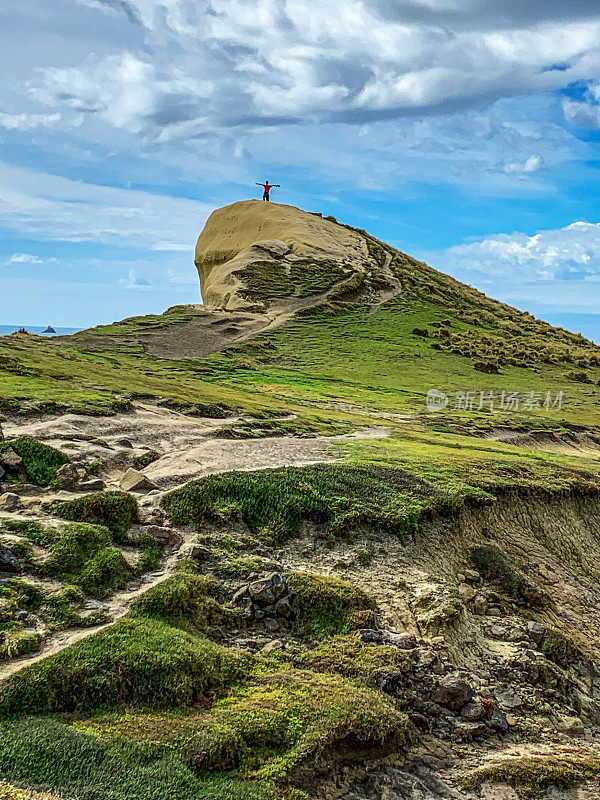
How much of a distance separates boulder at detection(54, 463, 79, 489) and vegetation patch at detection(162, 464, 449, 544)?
1975 mm

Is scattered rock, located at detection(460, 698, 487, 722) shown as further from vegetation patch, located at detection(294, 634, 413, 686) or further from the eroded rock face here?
→ the eroded rock face

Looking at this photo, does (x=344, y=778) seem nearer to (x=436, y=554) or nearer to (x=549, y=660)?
(x=549, y=660)

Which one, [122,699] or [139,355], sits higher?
[139,355]

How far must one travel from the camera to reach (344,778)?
8805 mm

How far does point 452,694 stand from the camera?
1047 cm

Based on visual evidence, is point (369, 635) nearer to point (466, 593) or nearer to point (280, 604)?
point (280, 604)

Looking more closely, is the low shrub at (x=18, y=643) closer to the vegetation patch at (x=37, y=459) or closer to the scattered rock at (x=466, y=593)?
the vegetation patch at (x=37, y=459)

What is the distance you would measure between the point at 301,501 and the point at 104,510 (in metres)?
4.28

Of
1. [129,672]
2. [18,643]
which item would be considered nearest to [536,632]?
[129,672]

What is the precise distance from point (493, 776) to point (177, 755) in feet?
14.2

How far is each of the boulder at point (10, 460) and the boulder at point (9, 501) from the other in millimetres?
1415

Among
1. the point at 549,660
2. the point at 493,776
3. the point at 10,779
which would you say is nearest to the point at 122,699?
the point at 10,779

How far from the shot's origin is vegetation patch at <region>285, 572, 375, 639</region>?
37.5ft

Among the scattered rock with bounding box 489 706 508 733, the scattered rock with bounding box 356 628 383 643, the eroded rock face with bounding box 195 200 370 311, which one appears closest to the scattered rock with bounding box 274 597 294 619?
the scattered rock with bounding box 356 628 383 643
